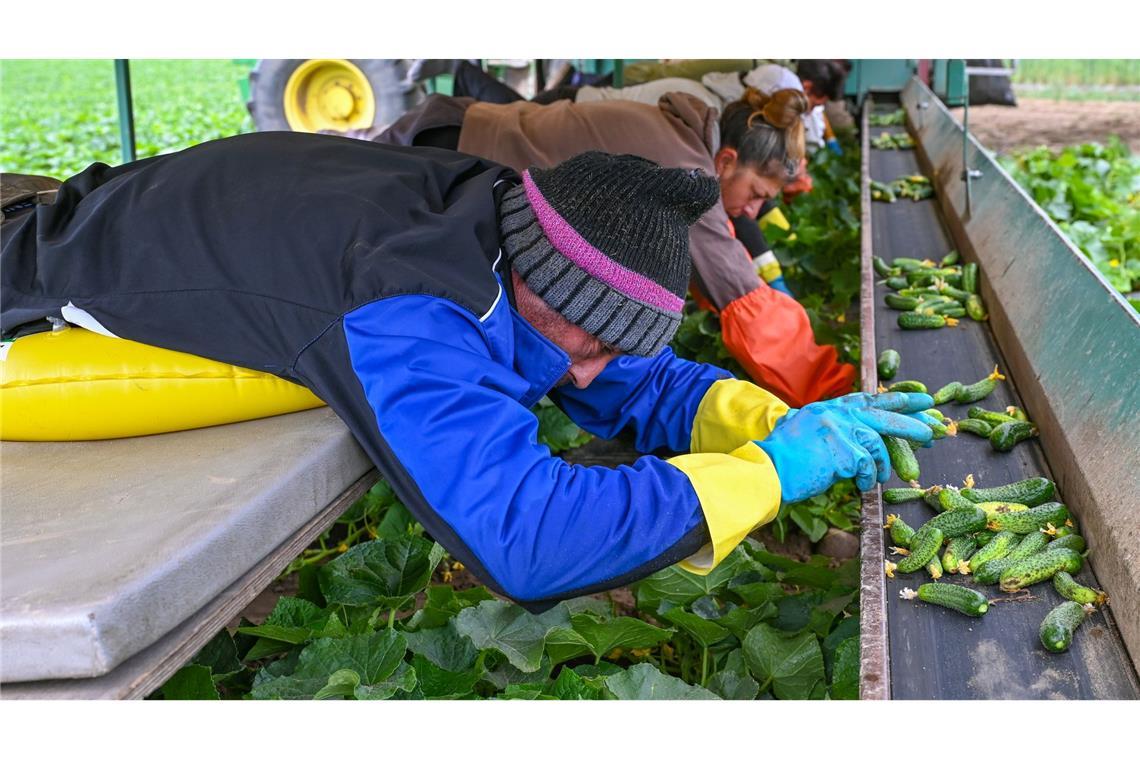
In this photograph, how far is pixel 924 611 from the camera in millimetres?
2369

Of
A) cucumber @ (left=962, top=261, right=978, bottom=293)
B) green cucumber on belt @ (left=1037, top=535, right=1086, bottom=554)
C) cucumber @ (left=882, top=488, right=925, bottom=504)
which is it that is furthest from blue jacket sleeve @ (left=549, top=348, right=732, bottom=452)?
cucumber @ (left=962, top=261, right=978, bottom=293)

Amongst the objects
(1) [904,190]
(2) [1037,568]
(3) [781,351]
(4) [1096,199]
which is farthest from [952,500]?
(4) [1096,199]

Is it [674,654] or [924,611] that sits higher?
[924,611]

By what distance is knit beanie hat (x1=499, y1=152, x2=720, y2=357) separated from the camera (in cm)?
236

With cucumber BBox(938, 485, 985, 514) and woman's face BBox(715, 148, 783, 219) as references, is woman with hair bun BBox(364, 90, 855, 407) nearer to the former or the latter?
woman's face BBox(715, 148, 783, 219)

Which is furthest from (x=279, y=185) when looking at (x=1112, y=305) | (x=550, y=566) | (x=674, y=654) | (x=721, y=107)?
(x=721, y=107)

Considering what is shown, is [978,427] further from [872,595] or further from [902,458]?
[872,595]

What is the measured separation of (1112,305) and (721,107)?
2.75m

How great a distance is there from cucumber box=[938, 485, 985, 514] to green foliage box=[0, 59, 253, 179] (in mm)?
8423

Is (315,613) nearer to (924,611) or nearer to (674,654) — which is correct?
(674,654)

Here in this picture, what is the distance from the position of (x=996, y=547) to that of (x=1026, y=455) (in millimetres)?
712

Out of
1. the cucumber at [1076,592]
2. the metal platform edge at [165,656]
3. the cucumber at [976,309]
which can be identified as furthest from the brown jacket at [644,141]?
the metal platform edge at [165,656]

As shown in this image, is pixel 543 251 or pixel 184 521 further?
pixel 543 251

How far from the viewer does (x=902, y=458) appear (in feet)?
9.19
